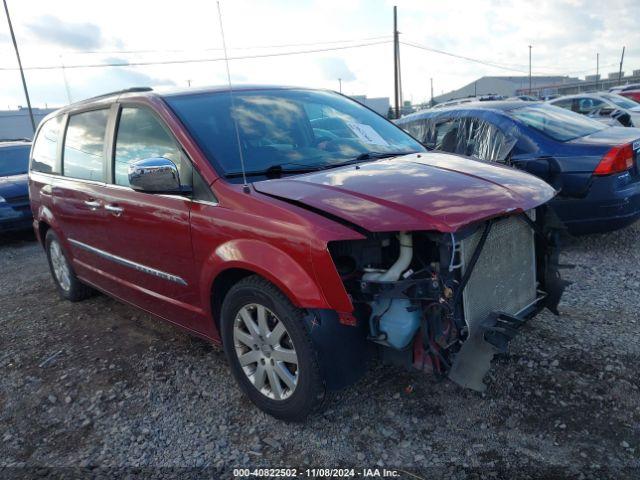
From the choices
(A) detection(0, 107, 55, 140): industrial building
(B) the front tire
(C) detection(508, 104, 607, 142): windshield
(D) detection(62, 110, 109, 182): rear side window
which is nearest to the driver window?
(D) detection(62, 110, 109, 182): rear side window

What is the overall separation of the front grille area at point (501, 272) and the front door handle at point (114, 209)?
2.33 m

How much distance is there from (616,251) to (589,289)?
47.7 inches

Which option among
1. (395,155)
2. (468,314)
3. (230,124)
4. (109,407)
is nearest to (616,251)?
(395,155)

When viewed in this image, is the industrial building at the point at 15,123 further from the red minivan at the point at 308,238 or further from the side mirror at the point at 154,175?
the side mirror at the point at 154,175

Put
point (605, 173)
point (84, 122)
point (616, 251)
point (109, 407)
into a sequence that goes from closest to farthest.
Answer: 1. point (109, 407)
2. point (84, 122)
3. point (605, 173)
4. point (616, 251)

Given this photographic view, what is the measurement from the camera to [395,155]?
3.41 meters

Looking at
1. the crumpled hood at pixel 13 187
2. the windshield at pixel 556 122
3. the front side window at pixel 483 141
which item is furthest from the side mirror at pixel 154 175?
the crumpled hood at pixel 13 187

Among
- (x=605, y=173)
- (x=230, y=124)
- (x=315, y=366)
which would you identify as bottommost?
(x=315, y=366)

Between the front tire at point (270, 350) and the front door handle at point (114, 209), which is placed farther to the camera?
the front door handle at point (114, 209)

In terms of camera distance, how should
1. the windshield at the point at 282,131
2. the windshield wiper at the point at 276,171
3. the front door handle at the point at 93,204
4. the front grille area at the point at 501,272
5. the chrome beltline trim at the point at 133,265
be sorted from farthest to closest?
the front door handle at the point at 93,204
the chrome beltline trim at the point at 133,265
the windshield at the point at 282,131
the windshield wiper at the point at 276,171
the front grille area at the point at 501,272

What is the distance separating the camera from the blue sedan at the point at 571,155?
185 inches

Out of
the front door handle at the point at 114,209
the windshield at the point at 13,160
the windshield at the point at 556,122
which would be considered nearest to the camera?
the front door handle at the point at 114,209

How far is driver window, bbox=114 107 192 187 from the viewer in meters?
3.05

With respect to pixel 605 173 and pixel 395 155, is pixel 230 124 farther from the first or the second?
pixel 605 173
